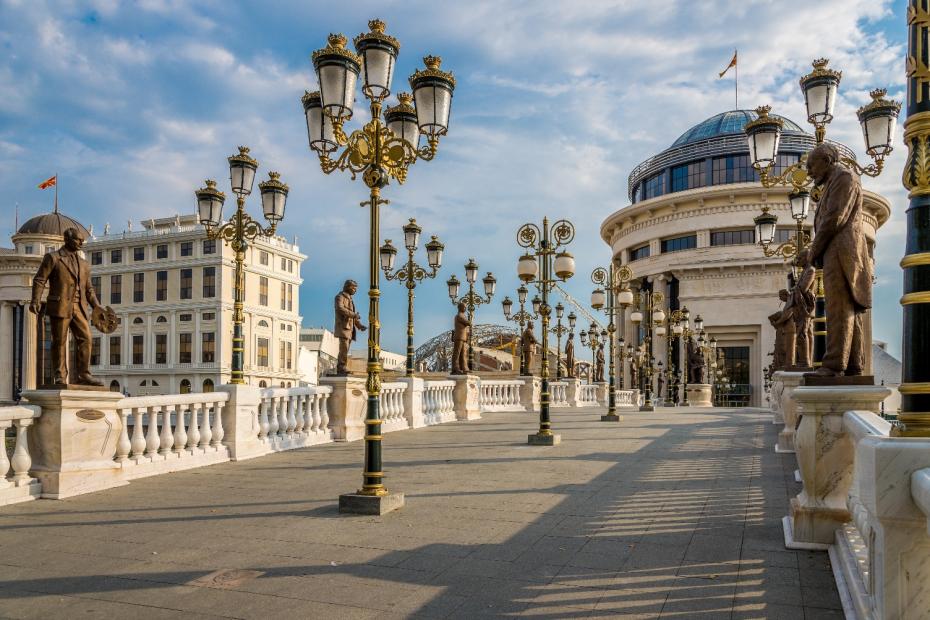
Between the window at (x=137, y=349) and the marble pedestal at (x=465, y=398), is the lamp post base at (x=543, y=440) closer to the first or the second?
the marble pedestal at (x=465, y=398)

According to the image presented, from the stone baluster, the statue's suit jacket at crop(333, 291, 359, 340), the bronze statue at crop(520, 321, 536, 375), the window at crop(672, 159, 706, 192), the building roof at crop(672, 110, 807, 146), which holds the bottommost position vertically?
the stone baluster

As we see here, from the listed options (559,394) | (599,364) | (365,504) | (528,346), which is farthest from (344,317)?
(599,364)

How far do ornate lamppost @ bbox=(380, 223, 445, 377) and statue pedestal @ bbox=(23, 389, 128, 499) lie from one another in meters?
10.9

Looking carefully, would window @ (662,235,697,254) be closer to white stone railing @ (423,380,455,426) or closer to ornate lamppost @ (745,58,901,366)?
white stone railing @ (423,380,455,426)

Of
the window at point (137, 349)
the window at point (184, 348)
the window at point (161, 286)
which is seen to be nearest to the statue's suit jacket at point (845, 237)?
the window at point (184, 348)

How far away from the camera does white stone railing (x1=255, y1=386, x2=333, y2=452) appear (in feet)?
42.6

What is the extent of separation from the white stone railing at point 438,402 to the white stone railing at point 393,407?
118 cm

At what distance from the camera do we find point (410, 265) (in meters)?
20.9

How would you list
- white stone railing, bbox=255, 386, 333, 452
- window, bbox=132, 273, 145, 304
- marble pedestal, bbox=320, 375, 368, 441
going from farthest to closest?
window, bbox=132, 273, 145, 304 < marble pedestal, bbox=320, 375, 368, 441 < white stone railing, bbox=255, 386, 333, 452

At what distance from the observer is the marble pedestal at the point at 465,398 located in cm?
2202

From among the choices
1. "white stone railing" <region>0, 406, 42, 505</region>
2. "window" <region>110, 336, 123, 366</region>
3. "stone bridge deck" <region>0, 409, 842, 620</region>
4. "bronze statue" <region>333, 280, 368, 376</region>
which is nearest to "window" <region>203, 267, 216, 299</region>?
"window" <region>110, 336, 123, 366</region>

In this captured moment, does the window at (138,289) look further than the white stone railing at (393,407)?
Yes

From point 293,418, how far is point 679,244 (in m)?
54.5

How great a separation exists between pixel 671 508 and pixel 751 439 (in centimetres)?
845
